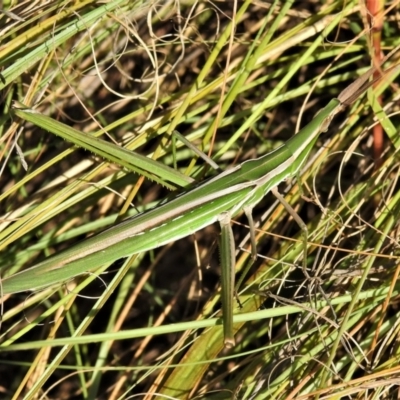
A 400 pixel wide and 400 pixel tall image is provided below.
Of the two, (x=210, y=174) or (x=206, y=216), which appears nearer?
(x=206, y=216)

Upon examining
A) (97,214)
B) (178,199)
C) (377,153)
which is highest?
(178,199)

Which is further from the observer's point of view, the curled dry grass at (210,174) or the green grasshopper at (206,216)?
the curled dry grass at (210,174)

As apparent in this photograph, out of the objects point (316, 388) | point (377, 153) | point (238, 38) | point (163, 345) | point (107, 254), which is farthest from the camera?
point (163, 345)

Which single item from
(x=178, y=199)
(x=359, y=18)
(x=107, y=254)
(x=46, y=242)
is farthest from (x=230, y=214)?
(x=359, y=18)

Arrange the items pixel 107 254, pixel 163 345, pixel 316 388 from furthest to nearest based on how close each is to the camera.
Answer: pixel 163 345 → pixel 316 388 → pixel 107 254

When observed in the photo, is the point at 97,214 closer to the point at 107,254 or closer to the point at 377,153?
the point at 107,254

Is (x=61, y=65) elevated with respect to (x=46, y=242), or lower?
elevated

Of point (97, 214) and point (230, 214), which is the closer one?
point (230, 214)

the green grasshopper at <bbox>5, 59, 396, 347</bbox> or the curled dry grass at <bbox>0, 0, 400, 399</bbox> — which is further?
the curled dry grass at <bbox>0, 0, 400, 399</bbox>
